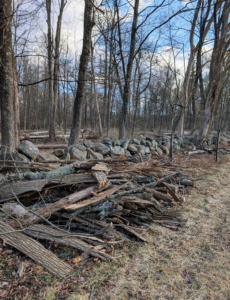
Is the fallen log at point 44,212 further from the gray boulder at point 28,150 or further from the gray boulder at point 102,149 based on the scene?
the gray boulder at point 102,149

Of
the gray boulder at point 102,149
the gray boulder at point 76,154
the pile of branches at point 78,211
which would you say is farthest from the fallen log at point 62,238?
the gray boulder at point 102,149

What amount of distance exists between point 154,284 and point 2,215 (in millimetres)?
2109

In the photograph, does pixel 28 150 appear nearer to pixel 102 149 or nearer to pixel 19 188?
pixel 19 188

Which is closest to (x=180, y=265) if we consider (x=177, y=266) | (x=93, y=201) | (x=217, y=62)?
(x=177, y=266)

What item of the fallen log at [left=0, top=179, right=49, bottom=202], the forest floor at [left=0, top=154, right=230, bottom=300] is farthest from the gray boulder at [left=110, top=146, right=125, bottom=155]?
the fallen log at [left=0, top=179, right=49, bottom=202]

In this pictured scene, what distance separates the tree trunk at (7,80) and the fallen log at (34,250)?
9.47 feet

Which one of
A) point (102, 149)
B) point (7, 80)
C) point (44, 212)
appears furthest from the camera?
point (102, 149)

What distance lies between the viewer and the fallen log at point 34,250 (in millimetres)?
2391

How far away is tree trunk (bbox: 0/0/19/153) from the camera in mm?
5234

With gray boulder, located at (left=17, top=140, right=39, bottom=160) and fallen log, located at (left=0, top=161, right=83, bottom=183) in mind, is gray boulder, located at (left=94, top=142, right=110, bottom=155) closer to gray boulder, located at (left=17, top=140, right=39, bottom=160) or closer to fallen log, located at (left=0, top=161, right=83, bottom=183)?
gray boulder, located at (left=17, top=140, right=39, bottom=160)

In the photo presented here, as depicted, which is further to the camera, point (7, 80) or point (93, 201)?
point (7, 80)

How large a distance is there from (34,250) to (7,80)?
4318mm

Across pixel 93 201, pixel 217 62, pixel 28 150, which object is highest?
pixel 217 62

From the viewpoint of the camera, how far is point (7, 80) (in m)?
5.35
